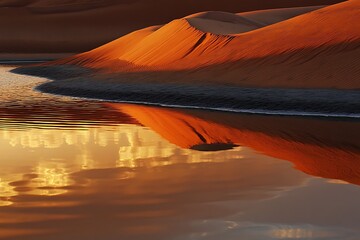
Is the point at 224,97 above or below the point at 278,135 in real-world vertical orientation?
above

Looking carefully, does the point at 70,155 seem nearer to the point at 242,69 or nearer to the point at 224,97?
the point at 224,97

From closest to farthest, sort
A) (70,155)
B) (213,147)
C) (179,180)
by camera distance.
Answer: (179,180)
(70,155)
(213,147)

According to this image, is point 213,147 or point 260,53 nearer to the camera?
point 213,147

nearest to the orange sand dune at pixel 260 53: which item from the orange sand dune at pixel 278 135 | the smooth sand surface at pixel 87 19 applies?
the orange sand dune at pixel 278 135

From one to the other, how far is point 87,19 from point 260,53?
2648 inches

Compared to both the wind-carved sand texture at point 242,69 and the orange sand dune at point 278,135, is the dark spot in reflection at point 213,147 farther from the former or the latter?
the wind-carved sand texture at point 242,69

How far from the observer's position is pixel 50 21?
3637 inches

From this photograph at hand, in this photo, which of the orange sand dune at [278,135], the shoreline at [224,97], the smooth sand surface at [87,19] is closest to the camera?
the orange sand dune at [278,135]

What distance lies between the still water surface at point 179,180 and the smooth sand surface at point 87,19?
66923 millimetres

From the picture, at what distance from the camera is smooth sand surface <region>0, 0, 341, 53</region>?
84812mm

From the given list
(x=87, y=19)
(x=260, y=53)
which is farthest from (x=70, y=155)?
(x=87, y=19)

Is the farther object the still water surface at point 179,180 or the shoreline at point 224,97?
the shoreline at point 224,97

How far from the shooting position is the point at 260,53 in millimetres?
27484

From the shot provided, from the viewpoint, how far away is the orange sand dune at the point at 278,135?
1065cm
